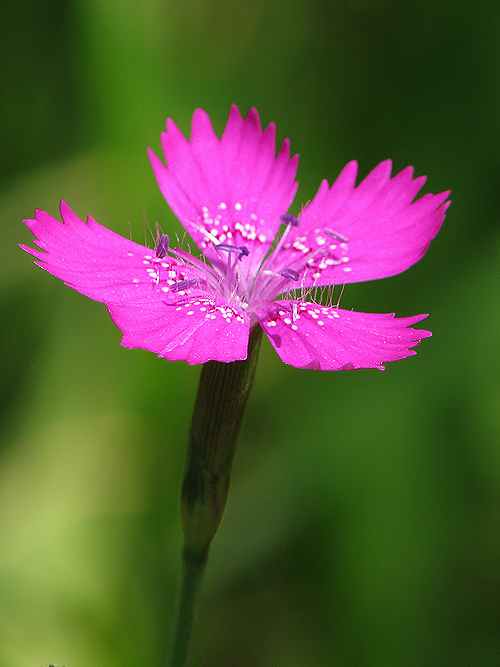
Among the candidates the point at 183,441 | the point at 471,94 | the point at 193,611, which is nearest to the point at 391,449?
the point at 183,441

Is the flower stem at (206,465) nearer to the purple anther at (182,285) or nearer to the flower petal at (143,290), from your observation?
the flower petal at (143,290)

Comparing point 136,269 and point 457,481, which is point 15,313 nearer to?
point 136,269

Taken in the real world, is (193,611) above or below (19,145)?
below

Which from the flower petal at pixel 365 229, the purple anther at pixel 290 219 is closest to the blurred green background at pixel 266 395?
the flower petal at pixel 365 229

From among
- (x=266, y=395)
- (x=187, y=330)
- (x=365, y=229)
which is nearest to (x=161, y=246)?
(x=187, y=330)

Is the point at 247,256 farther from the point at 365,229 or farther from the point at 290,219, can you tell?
the point at 365,229
